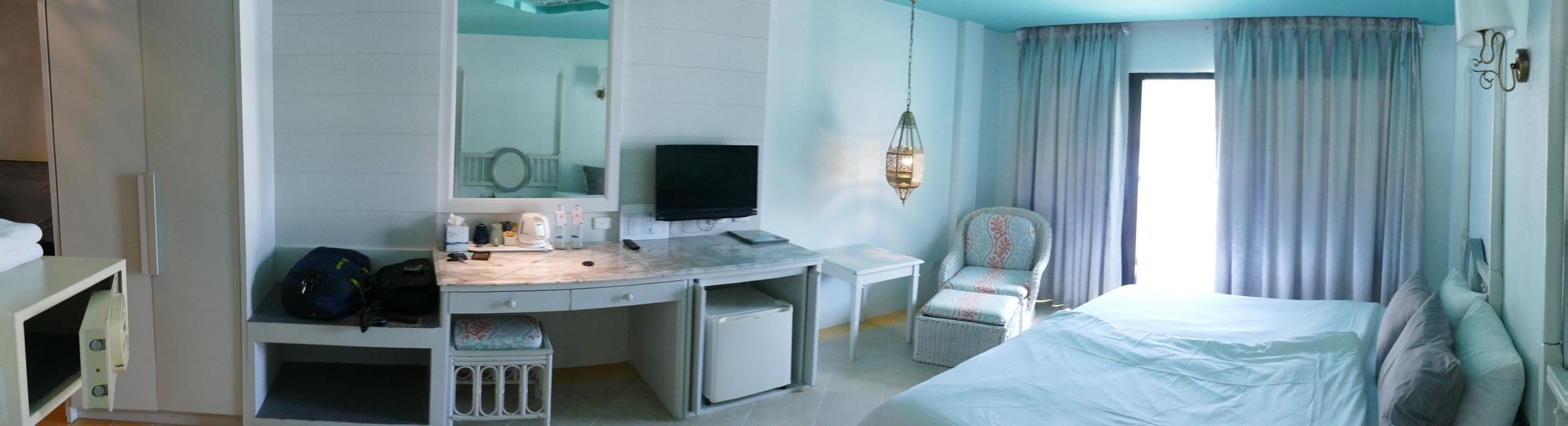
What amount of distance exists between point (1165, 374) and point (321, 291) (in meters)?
2.92

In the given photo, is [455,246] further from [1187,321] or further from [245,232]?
[1187,321]

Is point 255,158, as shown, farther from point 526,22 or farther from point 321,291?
point 526,22

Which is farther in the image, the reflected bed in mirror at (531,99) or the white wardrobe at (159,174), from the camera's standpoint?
the reflected bed in mirror at (531,99)

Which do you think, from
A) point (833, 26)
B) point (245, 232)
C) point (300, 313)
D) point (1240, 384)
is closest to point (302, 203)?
point (245, 232)

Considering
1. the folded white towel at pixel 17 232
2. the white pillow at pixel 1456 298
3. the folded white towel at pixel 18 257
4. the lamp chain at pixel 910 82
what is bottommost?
the white pillow at pixel 1456 298

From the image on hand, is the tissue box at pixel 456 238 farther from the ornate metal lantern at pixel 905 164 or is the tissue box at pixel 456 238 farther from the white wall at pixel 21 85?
the ornate metal lantern at pixel 905 164

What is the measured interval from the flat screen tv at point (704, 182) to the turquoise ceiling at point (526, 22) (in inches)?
24.1

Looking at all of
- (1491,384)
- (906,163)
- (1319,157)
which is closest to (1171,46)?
(1319,157)

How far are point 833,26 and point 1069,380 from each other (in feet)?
8.90

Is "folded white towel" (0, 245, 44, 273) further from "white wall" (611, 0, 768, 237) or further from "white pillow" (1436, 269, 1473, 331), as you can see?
"white pillow" (1436, 269, 1473, 331)

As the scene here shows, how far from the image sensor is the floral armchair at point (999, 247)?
5.17 metres

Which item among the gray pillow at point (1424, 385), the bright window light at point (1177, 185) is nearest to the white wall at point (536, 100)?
the gray pillow at point (1424, 385)

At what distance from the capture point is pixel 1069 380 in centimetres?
278

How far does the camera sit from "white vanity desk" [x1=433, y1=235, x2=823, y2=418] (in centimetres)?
317
